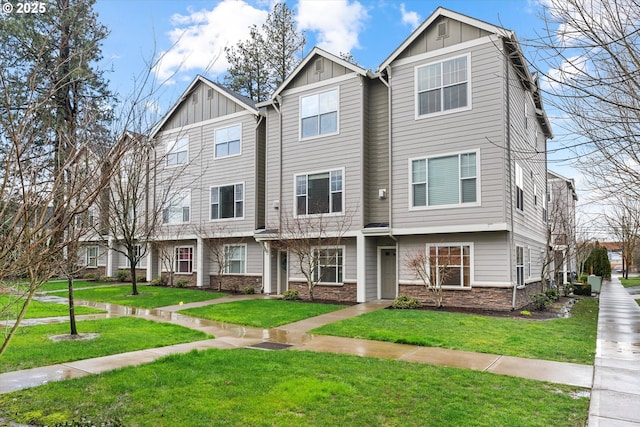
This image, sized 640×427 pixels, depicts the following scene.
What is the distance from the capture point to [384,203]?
17156 mm

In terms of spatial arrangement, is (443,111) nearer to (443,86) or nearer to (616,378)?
(443,86)

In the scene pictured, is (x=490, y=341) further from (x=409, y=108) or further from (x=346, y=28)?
(x=346, y=28)

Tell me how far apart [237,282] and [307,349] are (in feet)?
44.1

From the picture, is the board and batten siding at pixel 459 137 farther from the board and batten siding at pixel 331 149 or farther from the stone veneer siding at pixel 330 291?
the stone veneer siding at pixel 330 291

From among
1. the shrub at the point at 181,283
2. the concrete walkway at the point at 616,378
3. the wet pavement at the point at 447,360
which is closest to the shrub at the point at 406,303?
the wet pavement at the point at 447,360

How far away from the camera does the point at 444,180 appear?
603 inches

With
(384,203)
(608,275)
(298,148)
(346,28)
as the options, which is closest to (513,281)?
(384,203)

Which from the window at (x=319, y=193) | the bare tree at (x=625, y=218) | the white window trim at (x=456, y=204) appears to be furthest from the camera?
the window at (x=319, y=193)

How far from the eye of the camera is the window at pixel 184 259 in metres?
23.8

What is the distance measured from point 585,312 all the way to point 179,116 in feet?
67.2

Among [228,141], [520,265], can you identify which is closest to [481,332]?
[520,265]

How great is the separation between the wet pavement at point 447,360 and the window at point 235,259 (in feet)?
29.5

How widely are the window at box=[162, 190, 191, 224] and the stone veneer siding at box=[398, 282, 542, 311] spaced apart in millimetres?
12657

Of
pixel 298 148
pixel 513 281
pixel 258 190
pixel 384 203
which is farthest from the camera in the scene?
pixel 258 190
